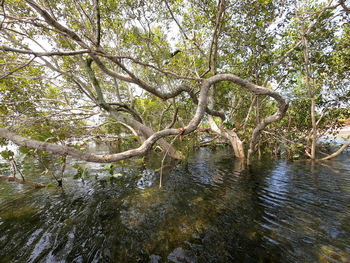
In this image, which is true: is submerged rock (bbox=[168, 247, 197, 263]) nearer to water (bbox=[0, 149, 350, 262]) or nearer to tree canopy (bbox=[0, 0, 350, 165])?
water (bbox=[0, 149, 350, 262])

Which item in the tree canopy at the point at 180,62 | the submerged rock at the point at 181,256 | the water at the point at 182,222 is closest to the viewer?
the submerged rock at the point at 181,256

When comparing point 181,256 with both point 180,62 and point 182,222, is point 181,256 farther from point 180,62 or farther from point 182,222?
point 180,62

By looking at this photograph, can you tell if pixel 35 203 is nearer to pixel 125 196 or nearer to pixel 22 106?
pixel 125 196

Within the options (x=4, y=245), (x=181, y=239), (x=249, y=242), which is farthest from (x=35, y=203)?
(x=249, y=242)

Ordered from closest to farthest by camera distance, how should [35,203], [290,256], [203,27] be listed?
[290,256], [35,203], [203,27]

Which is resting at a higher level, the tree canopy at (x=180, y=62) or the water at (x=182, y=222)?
the tree canopy at (x=180, y=62)

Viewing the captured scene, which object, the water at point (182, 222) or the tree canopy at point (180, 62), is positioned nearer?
the water at point (182, 222)

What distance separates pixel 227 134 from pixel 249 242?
25.5ft

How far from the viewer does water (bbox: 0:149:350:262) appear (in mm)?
2756

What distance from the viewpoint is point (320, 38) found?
708 cm

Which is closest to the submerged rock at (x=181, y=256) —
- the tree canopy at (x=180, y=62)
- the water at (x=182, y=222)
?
the water at (x=182, y=222)

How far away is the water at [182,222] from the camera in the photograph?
2756mm

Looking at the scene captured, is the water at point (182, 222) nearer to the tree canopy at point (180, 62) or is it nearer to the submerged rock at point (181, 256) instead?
the submerged rock at point (181, 256)

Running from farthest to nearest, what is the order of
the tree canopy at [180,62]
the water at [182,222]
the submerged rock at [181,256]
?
1. the tree canopy at [180,62]
2. the water at [182,222]
3. the submerged rock at [181,256]
